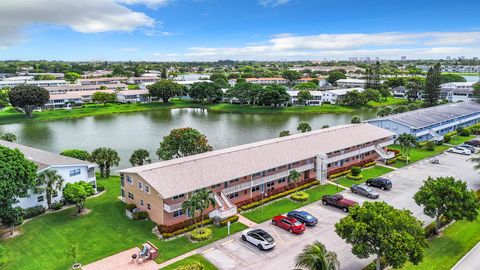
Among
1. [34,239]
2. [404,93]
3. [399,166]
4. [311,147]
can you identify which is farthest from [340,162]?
[404,93]

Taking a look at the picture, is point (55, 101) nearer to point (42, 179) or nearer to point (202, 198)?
point (42, 179)

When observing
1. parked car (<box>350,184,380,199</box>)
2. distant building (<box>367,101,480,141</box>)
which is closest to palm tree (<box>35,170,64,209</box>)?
parked car (<box>350,184,380,199</box>)

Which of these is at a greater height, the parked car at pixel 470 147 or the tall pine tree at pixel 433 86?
the tall pine tree at pixel 433 86

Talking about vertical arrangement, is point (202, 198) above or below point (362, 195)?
above

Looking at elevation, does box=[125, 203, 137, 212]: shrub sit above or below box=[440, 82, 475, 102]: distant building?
below

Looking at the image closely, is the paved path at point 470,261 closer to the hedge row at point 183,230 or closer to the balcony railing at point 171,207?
the hedge row at point 183,230

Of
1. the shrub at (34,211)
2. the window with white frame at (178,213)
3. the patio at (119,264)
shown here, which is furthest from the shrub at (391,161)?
the shrub at (34,211)

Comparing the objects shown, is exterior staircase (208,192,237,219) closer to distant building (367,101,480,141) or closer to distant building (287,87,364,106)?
distant building (367,101,480,141)
